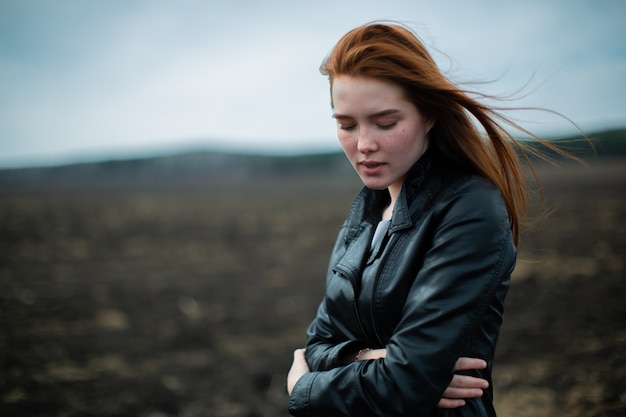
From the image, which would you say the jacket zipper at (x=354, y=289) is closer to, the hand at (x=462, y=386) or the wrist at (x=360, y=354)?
the wrist at (x=360, y=354)

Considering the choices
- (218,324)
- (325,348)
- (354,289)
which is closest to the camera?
(354,289)

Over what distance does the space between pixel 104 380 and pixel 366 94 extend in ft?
16.3

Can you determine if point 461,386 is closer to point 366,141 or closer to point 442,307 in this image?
point 442,307

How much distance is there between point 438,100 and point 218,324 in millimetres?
6323

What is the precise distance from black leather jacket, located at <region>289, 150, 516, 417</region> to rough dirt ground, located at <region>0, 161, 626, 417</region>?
2.28 ft

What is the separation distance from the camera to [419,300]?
152cm

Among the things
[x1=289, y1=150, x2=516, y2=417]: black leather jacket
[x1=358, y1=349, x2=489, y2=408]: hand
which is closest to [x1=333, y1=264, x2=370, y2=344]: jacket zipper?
[x1=289, y1=150, x2=516, y2=417]: black leather jacket

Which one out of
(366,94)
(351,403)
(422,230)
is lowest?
(351,403)

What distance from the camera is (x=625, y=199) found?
19.2m

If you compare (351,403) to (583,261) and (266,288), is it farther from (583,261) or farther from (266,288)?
(583,261)

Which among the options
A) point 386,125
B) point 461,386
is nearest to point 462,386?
point 461,386

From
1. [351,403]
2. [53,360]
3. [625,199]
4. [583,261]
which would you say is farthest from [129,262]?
[625,199]

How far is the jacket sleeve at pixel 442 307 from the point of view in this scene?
1.49 m

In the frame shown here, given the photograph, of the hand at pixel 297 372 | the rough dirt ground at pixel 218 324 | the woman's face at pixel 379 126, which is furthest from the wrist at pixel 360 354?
the rough dirt ground at pixel 218 324
